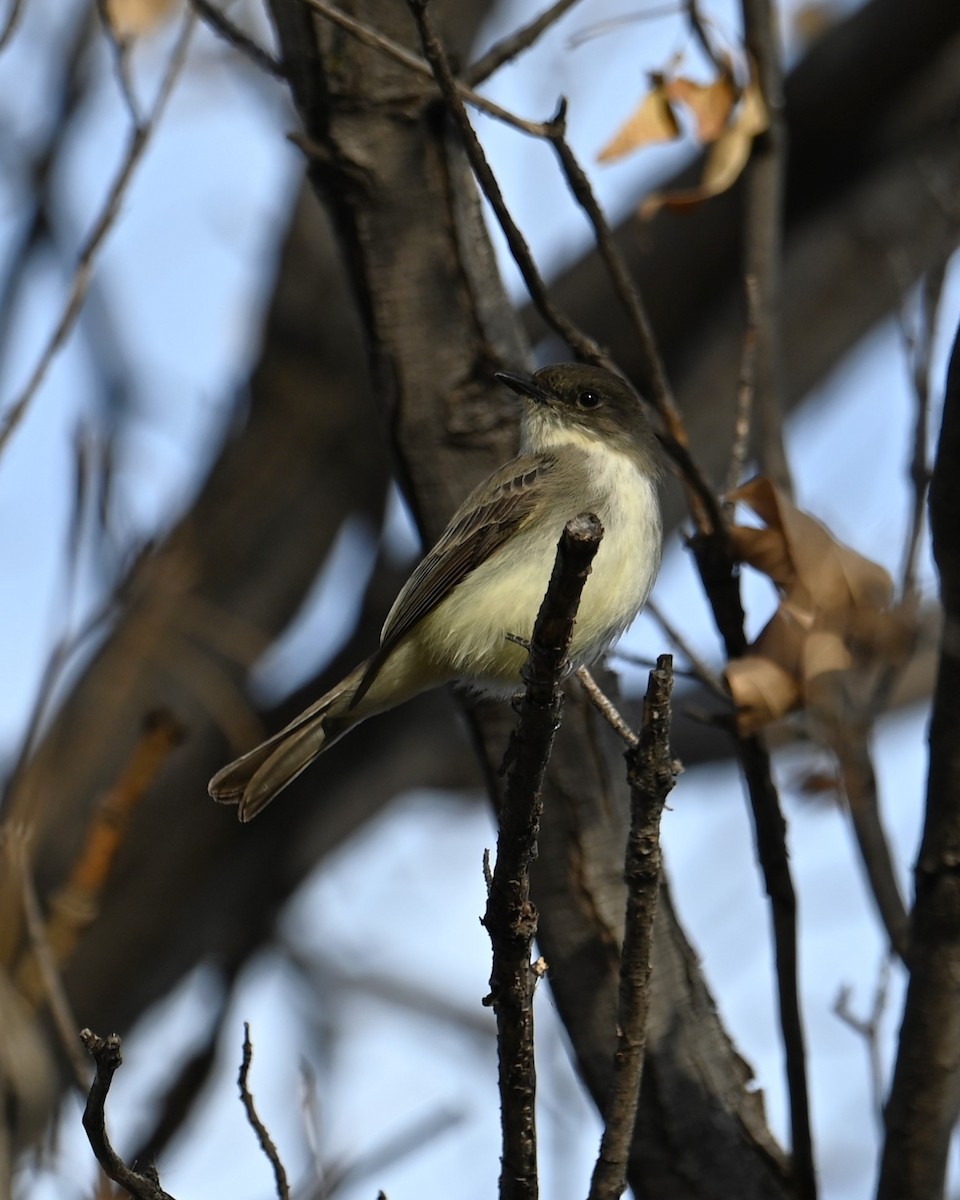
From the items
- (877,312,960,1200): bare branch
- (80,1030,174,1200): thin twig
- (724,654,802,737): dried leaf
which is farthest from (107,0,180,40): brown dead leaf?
(80,1030,174,1200): thin twig

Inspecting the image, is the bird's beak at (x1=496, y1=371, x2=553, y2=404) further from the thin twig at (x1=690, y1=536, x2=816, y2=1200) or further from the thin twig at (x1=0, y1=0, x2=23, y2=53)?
the thin twig at (x1=0, y1=0, x2=23, y2=53)

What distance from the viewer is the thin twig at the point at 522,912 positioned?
2836 mm

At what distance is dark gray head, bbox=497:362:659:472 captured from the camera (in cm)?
500

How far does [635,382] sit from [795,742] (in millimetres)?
2503

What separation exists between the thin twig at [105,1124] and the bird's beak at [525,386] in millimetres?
2443

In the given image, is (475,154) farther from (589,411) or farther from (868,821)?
(868,821)

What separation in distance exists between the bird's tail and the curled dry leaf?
3.80 feet

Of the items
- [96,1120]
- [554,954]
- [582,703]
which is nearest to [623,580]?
[582,703]

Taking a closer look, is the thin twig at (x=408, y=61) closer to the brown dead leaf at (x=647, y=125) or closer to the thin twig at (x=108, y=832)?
the brown dead leaf at (x=647, y=125)

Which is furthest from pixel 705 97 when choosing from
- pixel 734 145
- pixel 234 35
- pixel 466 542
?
pixel 466 542

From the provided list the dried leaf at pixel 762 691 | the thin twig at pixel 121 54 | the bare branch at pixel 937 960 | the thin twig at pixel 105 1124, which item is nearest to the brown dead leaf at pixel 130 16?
the thin twig at pixel 121 54

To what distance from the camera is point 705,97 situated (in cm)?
457

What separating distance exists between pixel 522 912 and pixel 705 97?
9.00 ft

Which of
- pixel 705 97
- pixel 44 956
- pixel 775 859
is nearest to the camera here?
pixel 44 956
